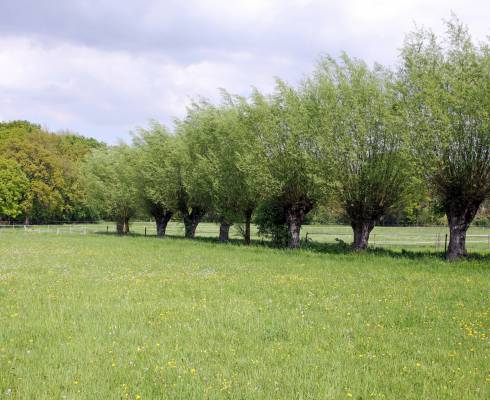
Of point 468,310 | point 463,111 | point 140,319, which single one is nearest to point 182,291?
point 140,319

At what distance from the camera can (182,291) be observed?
53.8 ft

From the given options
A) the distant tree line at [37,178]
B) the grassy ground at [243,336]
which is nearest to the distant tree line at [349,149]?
the grassy ground at [243,336]

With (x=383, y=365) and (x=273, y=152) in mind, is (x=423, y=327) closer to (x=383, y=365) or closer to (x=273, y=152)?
(x=383, y=365)

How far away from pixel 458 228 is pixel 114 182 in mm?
47496

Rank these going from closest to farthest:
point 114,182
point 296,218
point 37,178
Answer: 1. point 296,218
2. point 114,182
3. point 37,178

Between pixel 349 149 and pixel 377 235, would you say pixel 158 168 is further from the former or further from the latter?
pixel 377 235

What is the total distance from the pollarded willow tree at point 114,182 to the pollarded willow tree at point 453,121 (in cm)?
A: 3770

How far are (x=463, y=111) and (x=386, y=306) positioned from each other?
18.2 metres

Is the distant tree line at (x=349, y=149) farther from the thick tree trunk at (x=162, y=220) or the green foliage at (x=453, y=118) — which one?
the thick tree trunk at (x=162, y=220)

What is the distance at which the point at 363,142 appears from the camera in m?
31.4

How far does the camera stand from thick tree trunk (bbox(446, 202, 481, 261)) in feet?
92.6

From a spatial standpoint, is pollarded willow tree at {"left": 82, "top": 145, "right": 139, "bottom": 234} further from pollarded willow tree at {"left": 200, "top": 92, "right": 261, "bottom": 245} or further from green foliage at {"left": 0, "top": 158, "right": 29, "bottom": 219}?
green foliage at {"left": 0, "top": 158, "right": 29, "bottom": 219}

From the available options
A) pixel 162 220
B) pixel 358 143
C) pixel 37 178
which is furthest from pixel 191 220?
pixel 37 178

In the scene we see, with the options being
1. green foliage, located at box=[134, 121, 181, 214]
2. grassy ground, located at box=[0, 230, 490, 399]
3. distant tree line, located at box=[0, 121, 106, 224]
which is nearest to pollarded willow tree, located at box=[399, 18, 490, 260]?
grassy ground, located at box=[0, 230, 490, 399]
